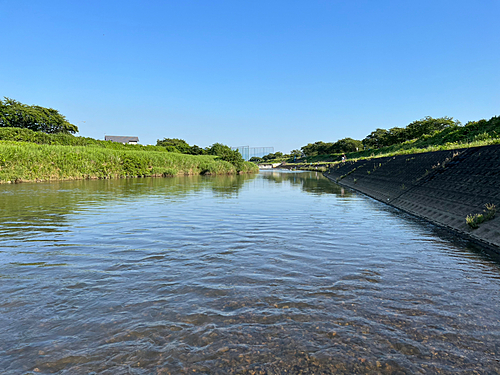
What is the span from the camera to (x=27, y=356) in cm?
366

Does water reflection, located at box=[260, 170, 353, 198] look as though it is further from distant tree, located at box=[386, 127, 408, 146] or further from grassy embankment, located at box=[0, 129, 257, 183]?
distant tree, located at box=[386, 127, 408, 146]

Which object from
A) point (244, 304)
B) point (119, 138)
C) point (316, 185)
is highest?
point (119, 138)

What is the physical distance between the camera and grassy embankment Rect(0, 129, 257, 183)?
31219mm

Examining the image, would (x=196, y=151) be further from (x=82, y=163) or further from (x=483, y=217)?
(x=483, y=217)

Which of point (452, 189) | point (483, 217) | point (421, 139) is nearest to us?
point (483, 217)

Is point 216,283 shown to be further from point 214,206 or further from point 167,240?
point 214,206

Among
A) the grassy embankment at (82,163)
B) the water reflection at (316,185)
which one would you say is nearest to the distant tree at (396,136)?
the water reflection at (316,185)

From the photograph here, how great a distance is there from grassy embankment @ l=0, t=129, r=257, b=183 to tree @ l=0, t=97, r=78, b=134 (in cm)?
2282

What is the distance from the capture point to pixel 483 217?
1014 centimetres

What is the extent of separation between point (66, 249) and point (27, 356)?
5.18 m

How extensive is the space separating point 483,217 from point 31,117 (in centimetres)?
8791

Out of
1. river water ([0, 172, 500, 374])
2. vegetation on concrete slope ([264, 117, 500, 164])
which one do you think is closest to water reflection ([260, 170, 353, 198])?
vegetation on concrete slope ([264, 117, 500, 164])

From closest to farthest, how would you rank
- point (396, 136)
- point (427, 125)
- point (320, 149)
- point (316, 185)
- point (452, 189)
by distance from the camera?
point (452, 189)
point (316, 185)
point (427, 125)
point (396, 136)
point (320, 149)

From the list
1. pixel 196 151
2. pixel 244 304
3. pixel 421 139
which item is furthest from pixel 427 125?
pixel 244 304
